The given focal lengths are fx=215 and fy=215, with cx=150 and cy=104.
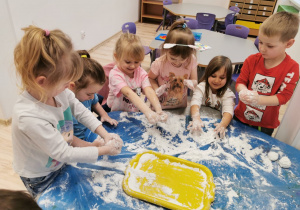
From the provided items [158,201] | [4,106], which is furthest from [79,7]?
[158,201]

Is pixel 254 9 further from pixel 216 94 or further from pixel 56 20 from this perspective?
pixel 216 94

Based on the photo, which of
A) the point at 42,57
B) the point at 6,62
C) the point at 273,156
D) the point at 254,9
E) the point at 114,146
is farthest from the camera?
the point at 254,9

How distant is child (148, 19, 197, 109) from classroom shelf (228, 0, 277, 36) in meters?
5.04

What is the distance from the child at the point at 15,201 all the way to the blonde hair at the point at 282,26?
1366 mm

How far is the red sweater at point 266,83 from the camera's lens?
4.25ft

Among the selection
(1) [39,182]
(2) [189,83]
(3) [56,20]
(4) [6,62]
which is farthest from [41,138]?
(3) [56,20]

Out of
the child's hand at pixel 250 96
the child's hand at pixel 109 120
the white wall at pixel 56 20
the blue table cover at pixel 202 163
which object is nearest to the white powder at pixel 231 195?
the blue table cover at pixel 202 163

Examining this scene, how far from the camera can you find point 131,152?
1.18 meters

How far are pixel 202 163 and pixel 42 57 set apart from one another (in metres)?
0.91

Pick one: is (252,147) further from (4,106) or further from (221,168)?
(4,106)

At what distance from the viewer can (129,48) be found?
140 cm

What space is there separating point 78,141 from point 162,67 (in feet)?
2.71

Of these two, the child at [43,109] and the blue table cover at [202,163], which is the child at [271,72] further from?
the child at [43,109]

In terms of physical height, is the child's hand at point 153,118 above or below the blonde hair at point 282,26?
below
